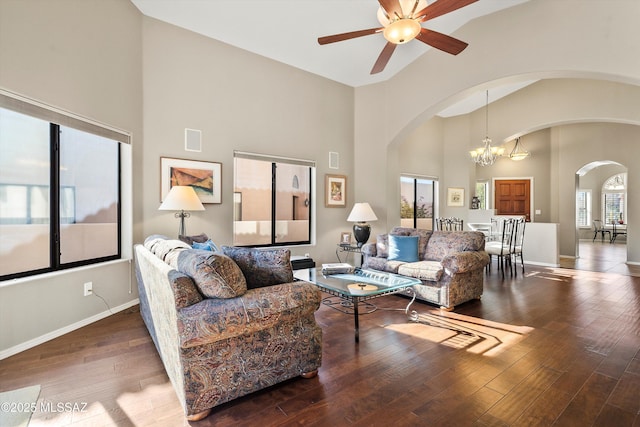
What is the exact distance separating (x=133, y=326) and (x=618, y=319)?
5.30 meters

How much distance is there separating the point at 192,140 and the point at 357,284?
318cm

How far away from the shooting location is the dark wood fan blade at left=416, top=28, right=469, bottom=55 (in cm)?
324

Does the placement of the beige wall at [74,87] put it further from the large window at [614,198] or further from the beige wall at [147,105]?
the large window at [614,198]

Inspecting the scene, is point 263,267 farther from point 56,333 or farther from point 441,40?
point 441,40

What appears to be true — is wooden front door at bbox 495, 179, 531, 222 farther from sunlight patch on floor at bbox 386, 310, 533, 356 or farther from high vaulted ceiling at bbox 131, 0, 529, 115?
sunlight patch on floor at bbox 386, 310, 533, 356

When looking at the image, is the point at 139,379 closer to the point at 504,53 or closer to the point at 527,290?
the point at 527,290

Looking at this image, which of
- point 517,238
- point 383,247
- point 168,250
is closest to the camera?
point 168,250

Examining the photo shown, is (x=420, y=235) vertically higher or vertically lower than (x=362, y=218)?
lower

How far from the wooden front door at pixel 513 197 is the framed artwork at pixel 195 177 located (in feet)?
26.4

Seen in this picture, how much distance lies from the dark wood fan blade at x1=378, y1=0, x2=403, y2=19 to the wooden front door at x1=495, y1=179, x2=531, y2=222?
762 cm

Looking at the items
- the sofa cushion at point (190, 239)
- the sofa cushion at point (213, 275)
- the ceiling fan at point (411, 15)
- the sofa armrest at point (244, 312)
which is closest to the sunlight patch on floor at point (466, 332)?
the sofa armrest at point (244, 312)

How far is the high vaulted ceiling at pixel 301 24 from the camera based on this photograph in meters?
4.10

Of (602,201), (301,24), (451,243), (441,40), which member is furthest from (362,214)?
(602,201)

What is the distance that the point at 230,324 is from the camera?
5.87 ft
